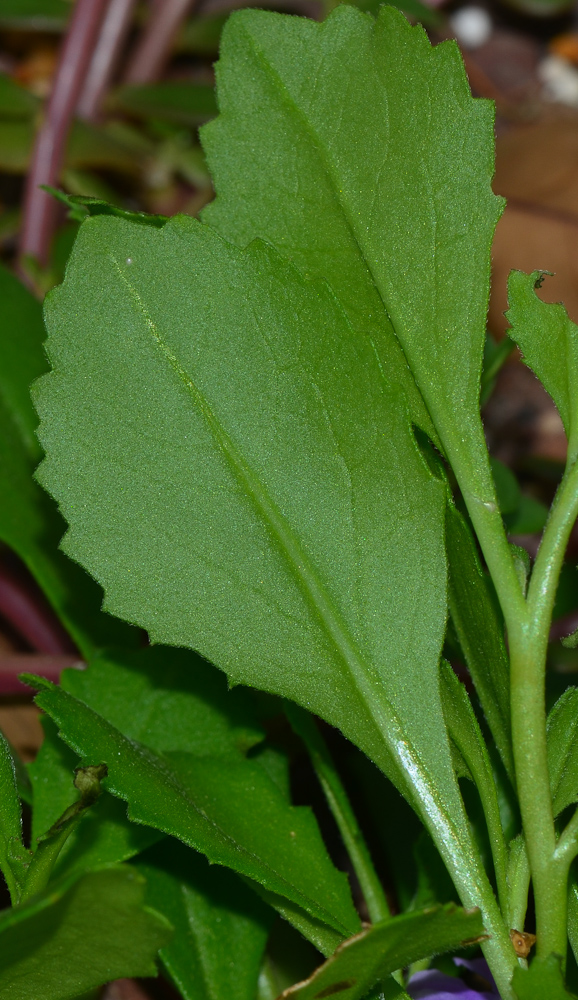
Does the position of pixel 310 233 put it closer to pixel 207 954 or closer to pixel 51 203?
pixel 207 954

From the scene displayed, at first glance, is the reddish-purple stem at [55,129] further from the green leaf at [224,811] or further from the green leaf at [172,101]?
the green leaf at [224,811]

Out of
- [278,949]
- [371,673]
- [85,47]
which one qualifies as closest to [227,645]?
[371,673]

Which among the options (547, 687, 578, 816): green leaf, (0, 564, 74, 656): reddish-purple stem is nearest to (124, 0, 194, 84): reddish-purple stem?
(0, 564, 74, 656): reddish-purple stem

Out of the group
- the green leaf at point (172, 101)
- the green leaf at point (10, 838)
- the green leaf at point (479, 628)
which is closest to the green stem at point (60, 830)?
the green leaf at point (10, 838)

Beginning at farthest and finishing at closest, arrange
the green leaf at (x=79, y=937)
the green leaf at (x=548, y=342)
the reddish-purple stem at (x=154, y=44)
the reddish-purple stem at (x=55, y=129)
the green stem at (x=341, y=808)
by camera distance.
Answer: the reddish-purple stem at (x=154, y=44)
the reddish-purple stem at (x=55, y=129)
the green stem at (x=341, y=808)
the green leaf at (x=548, y=342)
the green leaf at (x=79, y=937)

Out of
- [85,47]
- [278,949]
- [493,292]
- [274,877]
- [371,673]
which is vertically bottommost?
[278,949]

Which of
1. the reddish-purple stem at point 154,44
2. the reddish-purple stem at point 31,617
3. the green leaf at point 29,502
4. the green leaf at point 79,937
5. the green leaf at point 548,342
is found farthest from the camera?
the reddish-purple stem at point 154,44

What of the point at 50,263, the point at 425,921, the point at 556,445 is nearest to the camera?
the point at 425,921
